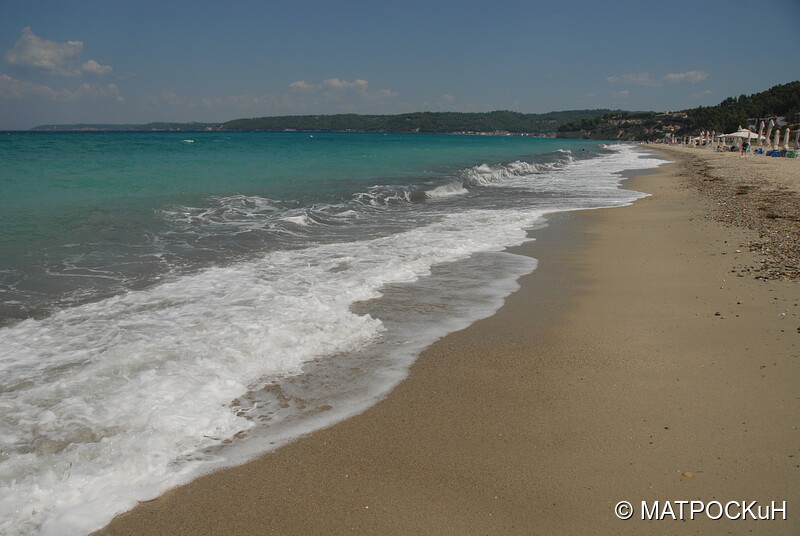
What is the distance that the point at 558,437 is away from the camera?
11.0ft

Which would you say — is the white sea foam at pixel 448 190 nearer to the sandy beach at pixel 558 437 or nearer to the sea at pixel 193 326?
the sea at pixel 193 326

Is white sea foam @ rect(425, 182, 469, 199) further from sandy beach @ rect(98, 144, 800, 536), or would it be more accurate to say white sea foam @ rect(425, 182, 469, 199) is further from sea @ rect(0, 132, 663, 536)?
sandy beach @ rect(98, 144, 800, 536)

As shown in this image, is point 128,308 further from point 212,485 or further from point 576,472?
point 576,472

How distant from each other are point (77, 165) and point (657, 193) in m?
27.3

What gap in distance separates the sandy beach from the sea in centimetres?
31

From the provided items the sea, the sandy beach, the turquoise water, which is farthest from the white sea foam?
the sandy beach

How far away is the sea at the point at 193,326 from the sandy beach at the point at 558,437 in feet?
1.03

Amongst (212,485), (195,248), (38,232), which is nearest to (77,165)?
(38,232)

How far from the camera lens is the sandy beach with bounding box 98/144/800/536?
2.66 m

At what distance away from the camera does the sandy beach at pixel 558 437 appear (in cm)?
266

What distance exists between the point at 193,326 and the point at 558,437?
3708 mm

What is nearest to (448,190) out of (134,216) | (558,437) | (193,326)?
(134,216)

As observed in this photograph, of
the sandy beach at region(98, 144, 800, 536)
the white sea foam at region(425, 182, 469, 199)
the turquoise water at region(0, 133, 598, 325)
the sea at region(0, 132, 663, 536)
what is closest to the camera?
the sandy beach at region(98, 144, 800, 536)

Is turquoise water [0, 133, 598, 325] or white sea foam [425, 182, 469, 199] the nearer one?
turquoise water [0, 133, 598, 325]
